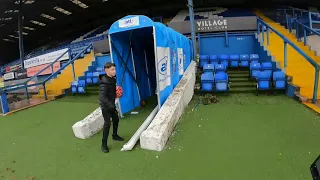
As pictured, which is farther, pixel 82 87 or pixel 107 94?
pixel 82 87

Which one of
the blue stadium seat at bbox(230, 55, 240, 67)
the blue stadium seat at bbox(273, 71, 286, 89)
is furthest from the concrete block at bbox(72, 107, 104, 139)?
the blue stadium seat at bbox(230, 55, 240, 67)

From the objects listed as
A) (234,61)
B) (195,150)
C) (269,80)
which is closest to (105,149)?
(195,150)

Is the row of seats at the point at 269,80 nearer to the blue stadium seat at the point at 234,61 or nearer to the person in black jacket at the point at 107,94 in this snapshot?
the blue stadium seat at the point at 234,61

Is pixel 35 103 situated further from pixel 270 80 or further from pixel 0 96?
pixel 270 80

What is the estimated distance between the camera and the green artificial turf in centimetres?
336

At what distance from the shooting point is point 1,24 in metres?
30.1

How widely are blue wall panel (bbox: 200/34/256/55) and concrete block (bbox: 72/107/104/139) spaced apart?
8435 mm

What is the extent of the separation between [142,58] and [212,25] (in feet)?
21.6

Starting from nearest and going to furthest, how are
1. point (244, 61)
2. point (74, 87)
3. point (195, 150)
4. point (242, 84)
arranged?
1. point (195, 150)
2. point (242, 84)
3. point (244, 61)
4. point (74, 87)

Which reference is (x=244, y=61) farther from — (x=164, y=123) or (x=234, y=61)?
(x=164, y=123)

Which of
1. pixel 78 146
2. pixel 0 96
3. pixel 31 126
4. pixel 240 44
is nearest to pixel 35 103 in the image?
pixel 0 96

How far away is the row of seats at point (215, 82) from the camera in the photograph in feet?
25.4

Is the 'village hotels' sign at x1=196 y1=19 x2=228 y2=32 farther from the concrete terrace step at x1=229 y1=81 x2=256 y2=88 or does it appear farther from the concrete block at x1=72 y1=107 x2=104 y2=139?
the concrete block at x1=72 y1=107 x2=104 y2=139

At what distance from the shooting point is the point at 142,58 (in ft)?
24.6
